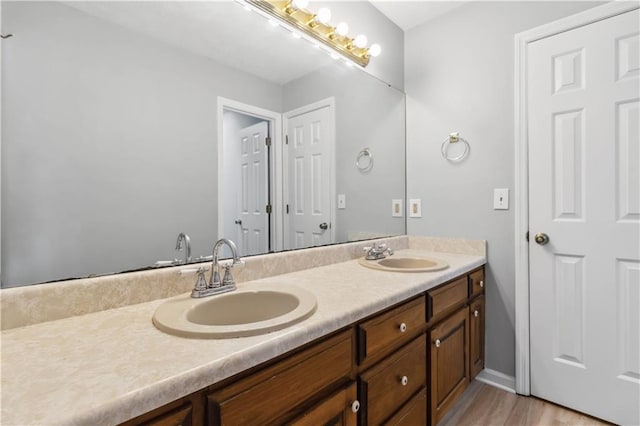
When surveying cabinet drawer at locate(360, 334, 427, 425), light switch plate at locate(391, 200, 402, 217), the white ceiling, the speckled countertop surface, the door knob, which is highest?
the white ceiling

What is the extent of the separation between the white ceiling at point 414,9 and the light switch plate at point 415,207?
1.24 meters

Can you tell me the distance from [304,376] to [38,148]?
0.94 metres

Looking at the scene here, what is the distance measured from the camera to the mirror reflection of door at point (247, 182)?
1.26m

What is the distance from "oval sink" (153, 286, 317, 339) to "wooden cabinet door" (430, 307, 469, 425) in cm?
69

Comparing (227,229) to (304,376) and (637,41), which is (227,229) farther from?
(637,41)

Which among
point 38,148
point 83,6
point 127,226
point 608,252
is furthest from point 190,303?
point 608,252

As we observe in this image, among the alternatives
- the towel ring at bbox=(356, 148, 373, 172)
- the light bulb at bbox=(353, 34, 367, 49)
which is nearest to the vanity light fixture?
Result: the light bulb at bbox=(353, 34, 367, 49)

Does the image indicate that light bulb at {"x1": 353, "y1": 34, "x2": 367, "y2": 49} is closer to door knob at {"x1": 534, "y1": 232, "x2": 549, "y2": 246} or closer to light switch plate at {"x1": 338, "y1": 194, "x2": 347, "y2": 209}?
light switch plate at {"x1": 338, "y1": 194, "x2": 347, "y2": 209}

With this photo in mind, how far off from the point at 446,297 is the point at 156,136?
139cm

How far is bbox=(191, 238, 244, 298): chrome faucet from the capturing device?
1.01 m

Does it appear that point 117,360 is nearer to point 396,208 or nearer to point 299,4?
point 299,4

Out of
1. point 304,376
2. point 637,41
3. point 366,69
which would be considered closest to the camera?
point 304,376

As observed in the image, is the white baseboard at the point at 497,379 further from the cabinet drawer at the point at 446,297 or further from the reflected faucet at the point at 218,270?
the reflected faucet at the point at 218,270

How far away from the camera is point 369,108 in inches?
77.6
